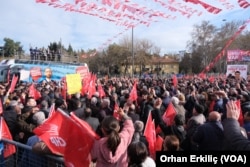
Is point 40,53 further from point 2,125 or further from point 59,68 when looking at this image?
point 2,125

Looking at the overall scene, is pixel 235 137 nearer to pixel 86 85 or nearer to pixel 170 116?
pixel 170 116

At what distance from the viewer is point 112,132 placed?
155 inches

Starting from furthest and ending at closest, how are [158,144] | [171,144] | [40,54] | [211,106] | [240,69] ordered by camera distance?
[40,54] → [240,69] → [211,106] → [158,144] → [171,144]

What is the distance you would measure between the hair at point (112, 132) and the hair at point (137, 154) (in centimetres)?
19

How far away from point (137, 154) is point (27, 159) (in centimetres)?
196

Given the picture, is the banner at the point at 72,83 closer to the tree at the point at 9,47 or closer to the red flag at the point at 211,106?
the red flag at the point at 211,106

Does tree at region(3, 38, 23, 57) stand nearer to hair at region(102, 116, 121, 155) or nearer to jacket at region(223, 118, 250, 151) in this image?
hair at region(102, 116, 121, 155)

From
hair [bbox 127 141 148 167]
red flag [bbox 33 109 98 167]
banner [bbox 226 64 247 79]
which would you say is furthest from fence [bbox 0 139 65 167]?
banner [bbox 226 64 247 79]

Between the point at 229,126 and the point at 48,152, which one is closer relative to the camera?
the point at 229,126

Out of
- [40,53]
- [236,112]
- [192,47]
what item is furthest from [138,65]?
[236,112]

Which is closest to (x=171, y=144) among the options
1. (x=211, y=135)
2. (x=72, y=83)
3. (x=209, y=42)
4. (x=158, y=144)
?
(x=211, y=135)

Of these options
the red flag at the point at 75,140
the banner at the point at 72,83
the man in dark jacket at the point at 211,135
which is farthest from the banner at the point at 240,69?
the red flag at the point at 75,140

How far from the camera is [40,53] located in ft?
121

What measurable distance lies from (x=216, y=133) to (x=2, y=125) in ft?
11.8
